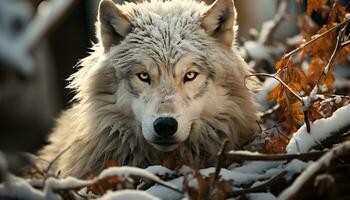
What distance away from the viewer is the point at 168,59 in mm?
4609

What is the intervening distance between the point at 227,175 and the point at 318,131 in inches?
24.7

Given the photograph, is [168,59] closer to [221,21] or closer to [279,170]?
[221,21]

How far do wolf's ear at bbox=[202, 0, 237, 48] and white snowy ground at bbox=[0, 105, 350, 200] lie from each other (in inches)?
58.4

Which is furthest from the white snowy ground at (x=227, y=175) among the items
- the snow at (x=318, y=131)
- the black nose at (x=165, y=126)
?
the black nose at (x=165, y=126)

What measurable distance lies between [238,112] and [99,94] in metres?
1.13

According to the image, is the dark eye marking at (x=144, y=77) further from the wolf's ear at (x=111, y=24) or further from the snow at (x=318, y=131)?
the snow at (x=318, y=131)

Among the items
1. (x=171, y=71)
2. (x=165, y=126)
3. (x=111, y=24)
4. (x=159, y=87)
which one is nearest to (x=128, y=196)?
(x=165, y=126)

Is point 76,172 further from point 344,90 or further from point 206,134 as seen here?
point 344,90

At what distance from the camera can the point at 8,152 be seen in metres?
2.50

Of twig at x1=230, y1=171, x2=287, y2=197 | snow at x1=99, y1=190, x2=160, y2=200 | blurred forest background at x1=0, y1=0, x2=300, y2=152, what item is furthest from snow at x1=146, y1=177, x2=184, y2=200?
blurred forest background at x1=0, y1=0, x2=300, y2=152

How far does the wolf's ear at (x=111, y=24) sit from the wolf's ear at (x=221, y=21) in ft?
2.13

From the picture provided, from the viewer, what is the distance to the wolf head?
4.56 meters

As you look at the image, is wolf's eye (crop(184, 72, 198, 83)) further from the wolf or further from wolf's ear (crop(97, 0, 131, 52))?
wolf's ear (crop(97, 0, 131, 52))

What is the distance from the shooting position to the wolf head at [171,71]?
15.0 ft
